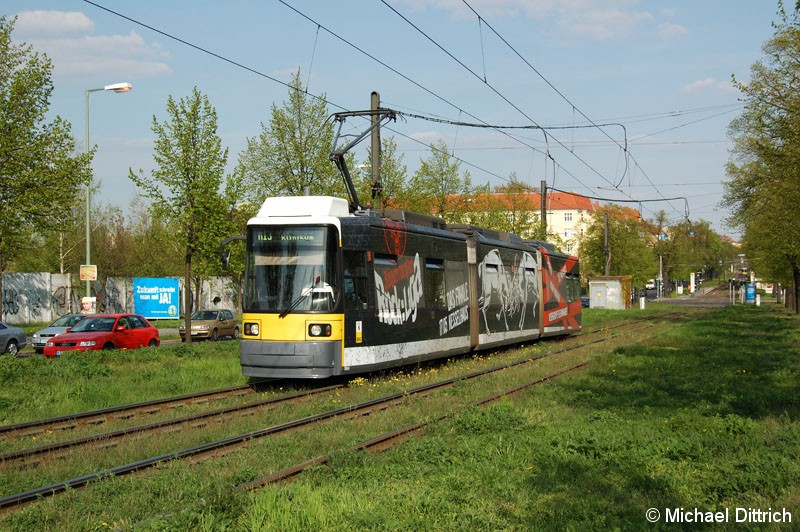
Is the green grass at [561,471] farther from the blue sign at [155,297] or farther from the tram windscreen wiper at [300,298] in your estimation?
the blue sign at [155,297]

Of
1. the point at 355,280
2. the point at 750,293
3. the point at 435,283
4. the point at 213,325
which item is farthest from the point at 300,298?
the point at 750,293

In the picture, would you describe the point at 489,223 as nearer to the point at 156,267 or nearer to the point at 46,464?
the point at 156,267

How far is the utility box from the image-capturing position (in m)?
59.8

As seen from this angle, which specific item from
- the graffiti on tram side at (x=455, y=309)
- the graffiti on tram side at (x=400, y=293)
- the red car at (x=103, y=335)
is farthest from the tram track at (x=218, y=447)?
the red car at (x=103, y=335)

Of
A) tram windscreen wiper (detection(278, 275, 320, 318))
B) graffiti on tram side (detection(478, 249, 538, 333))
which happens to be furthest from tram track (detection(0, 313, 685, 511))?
graffiti on tram side (detection(478, 249, 538, 333))

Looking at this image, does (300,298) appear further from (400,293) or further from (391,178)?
(391,178)

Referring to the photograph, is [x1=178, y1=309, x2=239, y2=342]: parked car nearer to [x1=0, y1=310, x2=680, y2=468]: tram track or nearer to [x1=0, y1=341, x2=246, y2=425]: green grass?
[x1=0, y1=341, x2=246, y2=425]: green grass

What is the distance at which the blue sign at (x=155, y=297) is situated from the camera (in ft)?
155

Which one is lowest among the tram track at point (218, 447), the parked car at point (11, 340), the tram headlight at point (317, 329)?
the tram track at point (218, 447)

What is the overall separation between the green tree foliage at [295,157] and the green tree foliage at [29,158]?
263 inches

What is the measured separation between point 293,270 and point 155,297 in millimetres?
36608

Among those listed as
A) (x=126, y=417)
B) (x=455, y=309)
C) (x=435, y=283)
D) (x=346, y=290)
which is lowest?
(x=126, y=417)

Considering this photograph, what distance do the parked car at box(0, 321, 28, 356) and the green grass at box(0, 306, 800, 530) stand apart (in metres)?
12.7

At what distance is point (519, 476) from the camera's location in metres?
7.51
